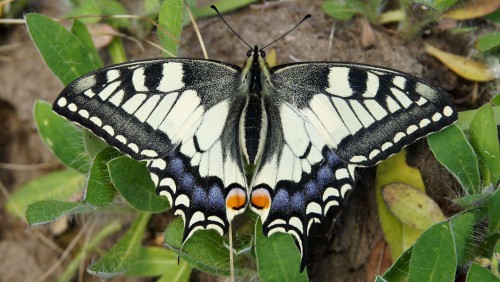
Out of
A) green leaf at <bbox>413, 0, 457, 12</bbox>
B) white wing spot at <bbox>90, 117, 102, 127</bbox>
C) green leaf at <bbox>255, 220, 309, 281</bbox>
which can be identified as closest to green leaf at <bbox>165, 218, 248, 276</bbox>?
green leaf at <bbox>255, 220, 309, 281</bbox>

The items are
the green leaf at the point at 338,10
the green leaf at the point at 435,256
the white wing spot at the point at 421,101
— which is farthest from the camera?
the green leaf at the point at 338,10

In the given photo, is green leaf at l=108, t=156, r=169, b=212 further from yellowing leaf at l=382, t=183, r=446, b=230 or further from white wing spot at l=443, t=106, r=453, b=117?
white wing spot at l=443, t=106, r=453, b=117

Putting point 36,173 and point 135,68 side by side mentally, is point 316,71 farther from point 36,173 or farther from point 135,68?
point 36,173

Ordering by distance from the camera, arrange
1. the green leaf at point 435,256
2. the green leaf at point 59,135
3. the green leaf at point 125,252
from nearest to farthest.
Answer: the green leaf at point 435,256 < the green leaf at point 125,252 < the green leaf at point 59,135

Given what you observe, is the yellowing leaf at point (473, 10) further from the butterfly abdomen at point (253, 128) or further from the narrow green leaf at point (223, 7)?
the butterfly abdomen at point (253, 128)

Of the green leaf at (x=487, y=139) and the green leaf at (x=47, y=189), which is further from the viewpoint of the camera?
the green leaf at (x=47, y=189)

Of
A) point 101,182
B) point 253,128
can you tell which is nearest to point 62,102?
point 101,182

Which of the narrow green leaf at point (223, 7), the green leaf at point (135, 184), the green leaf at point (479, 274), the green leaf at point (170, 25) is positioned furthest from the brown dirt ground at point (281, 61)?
the green leaf at point (479, 274)
